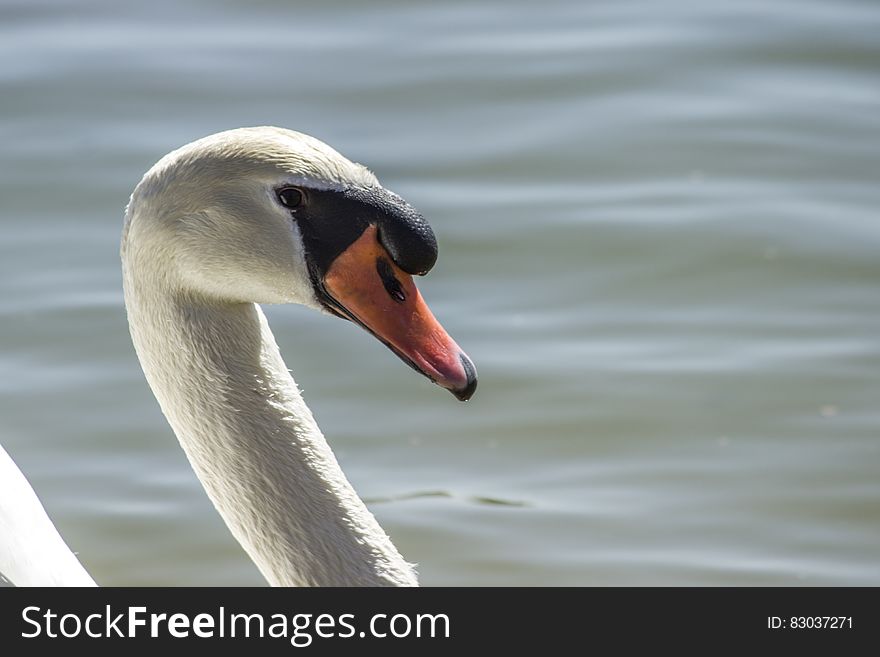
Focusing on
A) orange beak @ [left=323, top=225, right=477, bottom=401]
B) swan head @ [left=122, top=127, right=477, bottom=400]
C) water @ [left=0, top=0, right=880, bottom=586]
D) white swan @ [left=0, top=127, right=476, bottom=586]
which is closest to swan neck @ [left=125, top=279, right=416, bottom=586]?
white swan @ [left=0, top=127, right=476, bottom=586]

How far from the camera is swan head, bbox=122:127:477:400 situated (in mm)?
3068

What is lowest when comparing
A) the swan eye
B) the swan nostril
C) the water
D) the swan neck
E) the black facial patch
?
the swan neck

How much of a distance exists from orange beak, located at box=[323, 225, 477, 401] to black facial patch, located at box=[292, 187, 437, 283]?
3 cm

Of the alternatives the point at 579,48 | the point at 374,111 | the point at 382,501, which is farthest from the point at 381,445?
the point at 579,48

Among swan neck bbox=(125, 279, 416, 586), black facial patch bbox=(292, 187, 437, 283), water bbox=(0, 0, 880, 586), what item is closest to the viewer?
black facial patch bbox=(292, 187, 437, 283)

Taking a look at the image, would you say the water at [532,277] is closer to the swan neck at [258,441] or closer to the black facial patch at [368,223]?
the swan neck at [258,441]

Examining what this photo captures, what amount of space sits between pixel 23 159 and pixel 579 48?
2.94 m

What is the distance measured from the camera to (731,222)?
672cm

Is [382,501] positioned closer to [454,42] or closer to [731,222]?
[731,222]

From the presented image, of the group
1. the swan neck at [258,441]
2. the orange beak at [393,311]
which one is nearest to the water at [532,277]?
the swan neck at [258,441]

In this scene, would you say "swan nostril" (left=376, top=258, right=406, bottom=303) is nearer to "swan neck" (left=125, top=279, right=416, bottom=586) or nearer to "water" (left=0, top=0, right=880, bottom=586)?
"swan neck" (left=125, top=279, right=416, bottom=586)

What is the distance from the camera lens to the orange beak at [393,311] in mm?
3107

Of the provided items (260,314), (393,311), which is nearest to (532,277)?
(260,314)

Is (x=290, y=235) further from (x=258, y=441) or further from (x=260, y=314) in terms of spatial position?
(x=258, y=441)
